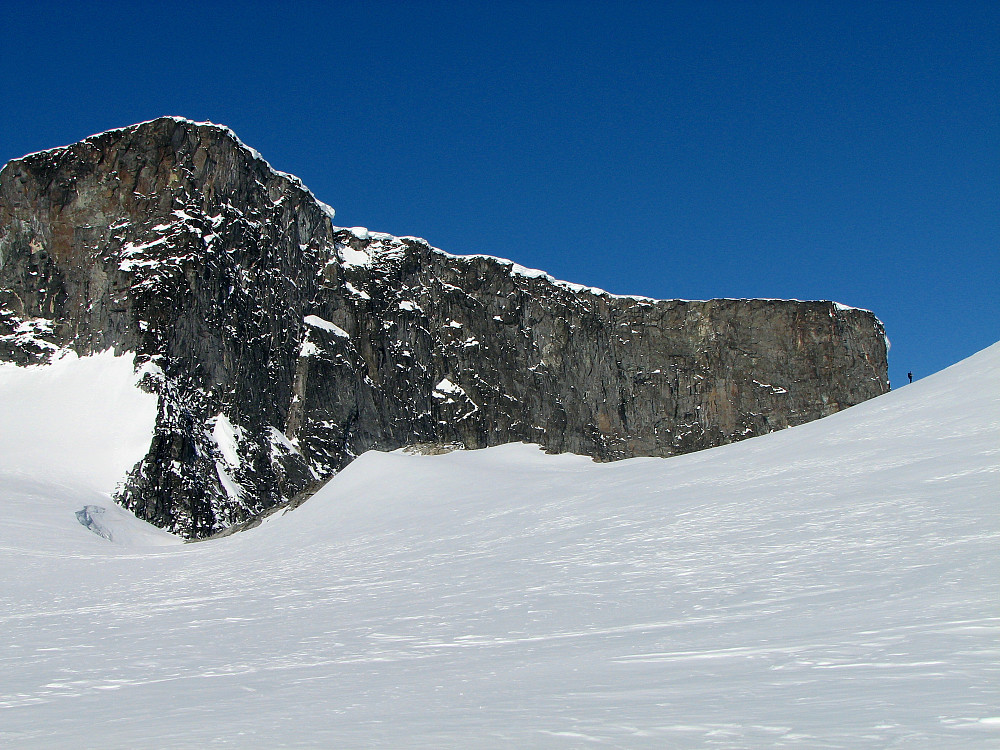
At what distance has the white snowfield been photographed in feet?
14.3

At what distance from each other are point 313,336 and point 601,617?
5068cm

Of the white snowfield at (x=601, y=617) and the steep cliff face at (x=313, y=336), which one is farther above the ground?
the steep cliff face at (x=313, y=336)

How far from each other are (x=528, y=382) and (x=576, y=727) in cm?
6322

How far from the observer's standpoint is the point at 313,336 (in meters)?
56.6

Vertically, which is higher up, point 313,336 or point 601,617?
point 313,336

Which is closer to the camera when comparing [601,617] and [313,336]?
[601,617]

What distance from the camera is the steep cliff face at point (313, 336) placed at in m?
47.3

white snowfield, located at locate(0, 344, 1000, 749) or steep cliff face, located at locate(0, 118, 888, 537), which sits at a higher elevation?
steep cliff face, located at locate(0, 118, 888, 537)

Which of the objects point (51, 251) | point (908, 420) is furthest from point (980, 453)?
point (51, 251)

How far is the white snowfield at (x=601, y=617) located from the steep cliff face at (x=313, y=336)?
28.8m

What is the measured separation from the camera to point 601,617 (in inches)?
304

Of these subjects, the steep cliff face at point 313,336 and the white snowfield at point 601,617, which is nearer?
the white snowfield at point 601,617

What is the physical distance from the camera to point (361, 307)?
60.8 meters

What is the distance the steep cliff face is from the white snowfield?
2879 centimetres
